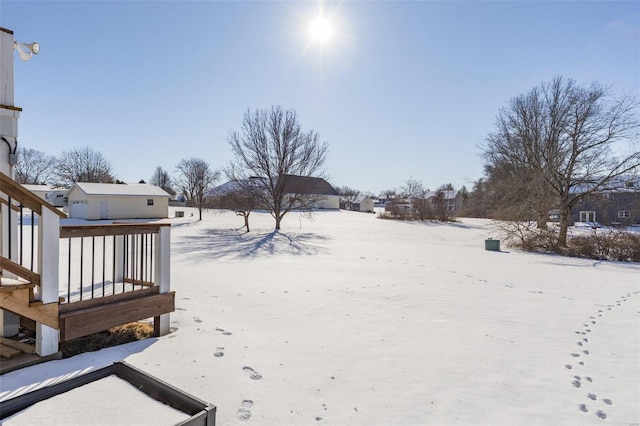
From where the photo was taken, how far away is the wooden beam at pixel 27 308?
104 inches

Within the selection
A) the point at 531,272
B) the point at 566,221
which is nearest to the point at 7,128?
the point at 531,272

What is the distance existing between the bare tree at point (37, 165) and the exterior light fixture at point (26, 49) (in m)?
53.6

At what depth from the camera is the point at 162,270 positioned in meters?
3.80

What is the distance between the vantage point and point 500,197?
16141 millimetres

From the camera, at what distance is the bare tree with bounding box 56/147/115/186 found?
42.7 metres

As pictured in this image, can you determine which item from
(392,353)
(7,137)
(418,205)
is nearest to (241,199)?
(7,137)

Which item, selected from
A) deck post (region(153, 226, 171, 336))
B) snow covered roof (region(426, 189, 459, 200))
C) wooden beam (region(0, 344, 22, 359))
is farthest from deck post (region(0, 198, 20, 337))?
snow covered roof (region(426, 189, 459, 200))

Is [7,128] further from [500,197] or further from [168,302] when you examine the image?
[500,197]

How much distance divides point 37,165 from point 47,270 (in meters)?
57.0

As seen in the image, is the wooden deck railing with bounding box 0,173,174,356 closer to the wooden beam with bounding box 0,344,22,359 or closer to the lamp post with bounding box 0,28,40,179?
the wooden beam with bounding box 0,344,22,359

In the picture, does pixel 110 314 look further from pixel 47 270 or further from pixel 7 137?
pixel 7 137

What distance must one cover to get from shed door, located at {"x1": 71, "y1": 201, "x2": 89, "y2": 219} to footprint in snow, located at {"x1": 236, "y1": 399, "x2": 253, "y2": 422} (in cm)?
2761

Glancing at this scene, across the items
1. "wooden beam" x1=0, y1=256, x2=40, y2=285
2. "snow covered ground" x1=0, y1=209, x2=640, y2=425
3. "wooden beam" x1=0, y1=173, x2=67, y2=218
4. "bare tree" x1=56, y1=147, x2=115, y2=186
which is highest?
"bare tree" x1=56, y1=147, x2=115, y2=186

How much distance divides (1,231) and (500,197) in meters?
18.0
